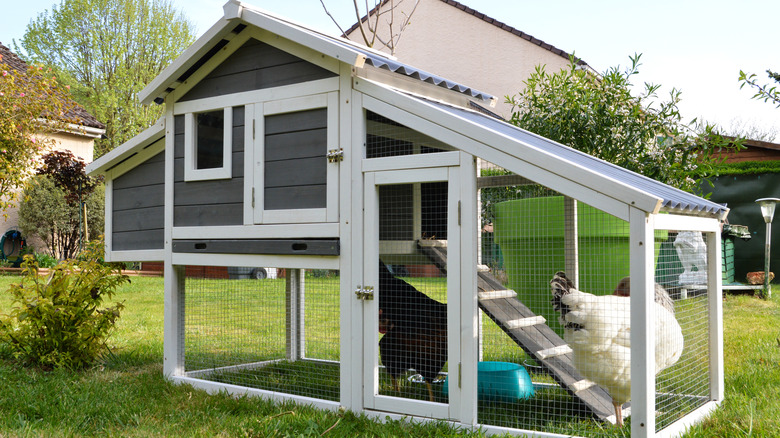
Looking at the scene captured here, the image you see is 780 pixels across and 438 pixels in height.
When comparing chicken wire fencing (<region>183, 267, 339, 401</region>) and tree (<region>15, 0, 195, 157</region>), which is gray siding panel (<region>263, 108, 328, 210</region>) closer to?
chicken wire fencing (<region>183, 267, 339, 401</region>)

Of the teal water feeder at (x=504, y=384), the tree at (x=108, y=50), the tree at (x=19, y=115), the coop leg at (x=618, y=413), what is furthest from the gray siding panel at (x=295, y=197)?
the tree at (x=108, y=50)

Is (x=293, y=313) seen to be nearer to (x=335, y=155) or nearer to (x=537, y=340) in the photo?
(x=335, y=155)

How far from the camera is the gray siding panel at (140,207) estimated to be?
500 cm

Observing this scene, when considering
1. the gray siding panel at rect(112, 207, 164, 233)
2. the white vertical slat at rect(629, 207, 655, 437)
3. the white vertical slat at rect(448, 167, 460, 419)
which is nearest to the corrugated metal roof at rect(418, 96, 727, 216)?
the white vertical slat at rect(629, 207, 655, 437)

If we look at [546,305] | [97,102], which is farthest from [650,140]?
[97,102]

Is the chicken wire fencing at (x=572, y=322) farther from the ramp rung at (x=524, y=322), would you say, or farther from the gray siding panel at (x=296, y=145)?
the gray siding panel at (x=296, y=145)

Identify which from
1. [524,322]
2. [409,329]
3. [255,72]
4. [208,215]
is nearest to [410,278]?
[409,329]

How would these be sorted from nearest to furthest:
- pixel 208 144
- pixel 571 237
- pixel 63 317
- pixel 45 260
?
pixel 571 237 → pixel 208 144 → pixel 63 317 → pixel 45 260

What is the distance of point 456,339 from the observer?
3.45 m

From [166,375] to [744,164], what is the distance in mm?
10863

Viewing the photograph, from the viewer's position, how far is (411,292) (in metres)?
4.18

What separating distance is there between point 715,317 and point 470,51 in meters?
11.9

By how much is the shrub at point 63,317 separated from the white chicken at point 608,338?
11.6 ft

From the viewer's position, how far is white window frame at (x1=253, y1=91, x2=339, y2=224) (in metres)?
3.94
